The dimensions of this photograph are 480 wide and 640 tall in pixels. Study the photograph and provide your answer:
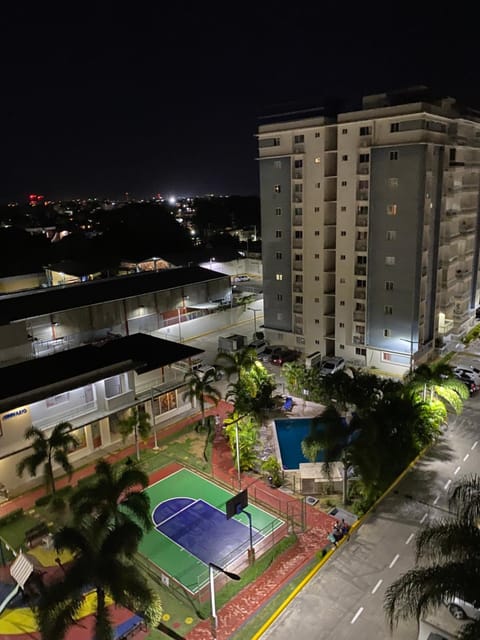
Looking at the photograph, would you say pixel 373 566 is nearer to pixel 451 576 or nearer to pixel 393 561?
pixel 393 561

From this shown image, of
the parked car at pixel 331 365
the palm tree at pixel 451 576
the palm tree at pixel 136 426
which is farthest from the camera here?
the parked car at pixel 331 365

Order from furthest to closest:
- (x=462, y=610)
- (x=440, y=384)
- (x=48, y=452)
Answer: (x=440, y=384)
(x=48, y=452)
(x=462, y=610)

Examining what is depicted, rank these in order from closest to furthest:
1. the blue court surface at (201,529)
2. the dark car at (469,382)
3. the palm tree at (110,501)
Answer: the palm tree at (110,501) → the blue court surface at (201,529) → the dark car at (469,382)

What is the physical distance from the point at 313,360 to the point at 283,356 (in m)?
2.97

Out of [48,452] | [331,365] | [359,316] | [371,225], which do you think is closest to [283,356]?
[331,365]

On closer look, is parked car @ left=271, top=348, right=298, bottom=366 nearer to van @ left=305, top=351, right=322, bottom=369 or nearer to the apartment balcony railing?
van @ left=305, top=351, right=322, bottom=369

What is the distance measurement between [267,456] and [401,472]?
7180 millimetres

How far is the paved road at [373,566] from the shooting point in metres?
16.3

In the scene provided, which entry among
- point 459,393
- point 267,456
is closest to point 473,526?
point 267,456

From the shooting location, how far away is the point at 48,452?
2308 cm

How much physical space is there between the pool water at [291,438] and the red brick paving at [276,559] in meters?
2.81

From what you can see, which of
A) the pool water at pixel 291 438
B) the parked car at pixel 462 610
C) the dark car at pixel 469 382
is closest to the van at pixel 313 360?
the pool water at pixel 291 438

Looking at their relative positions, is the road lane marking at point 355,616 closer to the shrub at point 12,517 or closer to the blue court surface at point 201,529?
the blue court surface at point 201,529

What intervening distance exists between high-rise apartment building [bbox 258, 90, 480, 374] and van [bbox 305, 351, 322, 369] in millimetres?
1540
